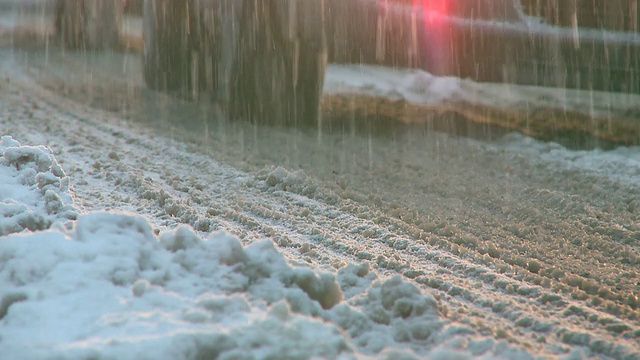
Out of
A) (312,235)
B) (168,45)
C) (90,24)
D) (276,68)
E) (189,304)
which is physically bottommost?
(312,235)

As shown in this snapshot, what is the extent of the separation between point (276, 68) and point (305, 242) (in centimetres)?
323

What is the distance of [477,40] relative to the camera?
636 centimetres

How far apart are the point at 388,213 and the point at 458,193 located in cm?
73

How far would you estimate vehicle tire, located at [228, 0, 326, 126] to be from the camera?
6.17 meters

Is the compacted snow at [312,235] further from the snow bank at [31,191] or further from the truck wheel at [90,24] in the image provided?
the truck wheel at [90,24]

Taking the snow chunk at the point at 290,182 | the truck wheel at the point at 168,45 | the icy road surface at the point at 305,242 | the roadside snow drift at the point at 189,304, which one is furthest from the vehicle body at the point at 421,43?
the roadside snow drift at the point at 189,304

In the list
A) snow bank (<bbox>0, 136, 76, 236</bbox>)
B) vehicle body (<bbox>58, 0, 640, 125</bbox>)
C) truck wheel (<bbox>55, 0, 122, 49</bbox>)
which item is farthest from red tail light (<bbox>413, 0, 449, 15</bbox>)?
truck wheel (<bbox>55, 0, 122, 49</bbox>)

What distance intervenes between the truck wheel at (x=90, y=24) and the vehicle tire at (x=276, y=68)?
522 cm

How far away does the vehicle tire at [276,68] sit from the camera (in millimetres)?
6172

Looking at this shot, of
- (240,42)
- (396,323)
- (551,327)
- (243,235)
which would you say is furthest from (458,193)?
(240,42)

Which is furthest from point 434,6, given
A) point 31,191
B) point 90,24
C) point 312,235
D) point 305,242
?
point 90,24

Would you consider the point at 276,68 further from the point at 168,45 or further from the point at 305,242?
the point at 305,242

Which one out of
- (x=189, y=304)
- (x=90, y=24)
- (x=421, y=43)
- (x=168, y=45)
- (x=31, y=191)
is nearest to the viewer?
(x=189, y=304)

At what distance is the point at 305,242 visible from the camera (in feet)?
10.8
